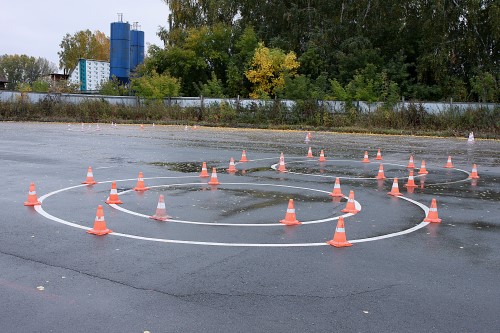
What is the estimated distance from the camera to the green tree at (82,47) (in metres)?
111

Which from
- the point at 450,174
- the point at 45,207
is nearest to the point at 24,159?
the point at 45,207

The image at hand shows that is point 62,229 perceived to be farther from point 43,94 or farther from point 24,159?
point 43,94

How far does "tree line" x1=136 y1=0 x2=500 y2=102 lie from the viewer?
48062 millimetres

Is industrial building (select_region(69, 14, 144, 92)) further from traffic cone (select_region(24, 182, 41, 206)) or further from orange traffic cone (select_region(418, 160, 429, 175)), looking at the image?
traffic cone (select_region(24, 182, 41, 206))

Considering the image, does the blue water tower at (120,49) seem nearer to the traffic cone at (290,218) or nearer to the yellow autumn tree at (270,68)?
the yellow autumn tree at (270,68)

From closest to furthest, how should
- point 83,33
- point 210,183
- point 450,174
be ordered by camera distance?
1. point 210,183
2. point 450,174
3. point 83,33

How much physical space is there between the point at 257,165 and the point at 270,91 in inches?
1537

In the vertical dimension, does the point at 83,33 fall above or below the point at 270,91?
above

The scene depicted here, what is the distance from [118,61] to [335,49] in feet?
100

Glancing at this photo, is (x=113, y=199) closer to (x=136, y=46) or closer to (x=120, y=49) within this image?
(x=120, y=49)

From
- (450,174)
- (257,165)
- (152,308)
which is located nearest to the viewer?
(152,308)

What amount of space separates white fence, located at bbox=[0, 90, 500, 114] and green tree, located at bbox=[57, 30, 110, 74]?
197 feet

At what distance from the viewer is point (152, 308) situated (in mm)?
5574

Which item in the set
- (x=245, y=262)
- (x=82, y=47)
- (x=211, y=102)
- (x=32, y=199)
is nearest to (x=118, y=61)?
(x=211, y=102)
